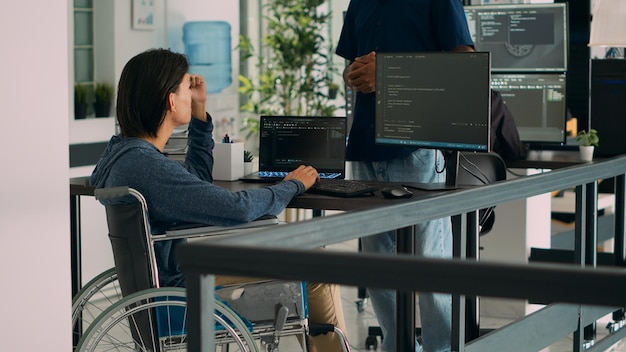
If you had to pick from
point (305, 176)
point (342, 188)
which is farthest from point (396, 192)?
point (305, 176)

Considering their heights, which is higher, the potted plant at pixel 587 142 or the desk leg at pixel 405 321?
the potted plant at pixel 587 142

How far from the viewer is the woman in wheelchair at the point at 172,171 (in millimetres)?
2883

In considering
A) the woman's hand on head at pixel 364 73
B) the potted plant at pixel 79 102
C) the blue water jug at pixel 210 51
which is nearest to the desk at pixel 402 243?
the woman's hand on head at pixel 364 73

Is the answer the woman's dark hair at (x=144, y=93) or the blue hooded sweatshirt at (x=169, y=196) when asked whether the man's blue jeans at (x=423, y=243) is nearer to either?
the blue hooded sweatshirt at (x=169, y=196)

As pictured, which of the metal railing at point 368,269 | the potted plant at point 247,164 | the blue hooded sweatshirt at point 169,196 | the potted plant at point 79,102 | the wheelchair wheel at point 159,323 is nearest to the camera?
the metal railing at point 368,269

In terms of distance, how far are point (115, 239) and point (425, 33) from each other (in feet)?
4.67

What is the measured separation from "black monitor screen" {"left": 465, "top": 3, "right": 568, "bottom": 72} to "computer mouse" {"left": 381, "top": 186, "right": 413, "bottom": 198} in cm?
176

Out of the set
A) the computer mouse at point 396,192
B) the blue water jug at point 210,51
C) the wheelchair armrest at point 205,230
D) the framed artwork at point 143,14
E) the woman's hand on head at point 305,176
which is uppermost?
the framed artwork at point 143,14

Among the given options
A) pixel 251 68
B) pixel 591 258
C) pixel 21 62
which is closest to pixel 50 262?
pixel 21 62

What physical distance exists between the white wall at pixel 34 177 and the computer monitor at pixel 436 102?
1461 millimetres

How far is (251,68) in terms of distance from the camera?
719 centimetres

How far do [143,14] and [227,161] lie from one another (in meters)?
2.27

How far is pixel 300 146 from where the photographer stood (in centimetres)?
365

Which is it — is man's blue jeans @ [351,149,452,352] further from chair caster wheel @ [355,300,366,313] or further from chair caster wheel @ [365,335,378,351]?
chair caster wheel @ [355,300,366,313]
